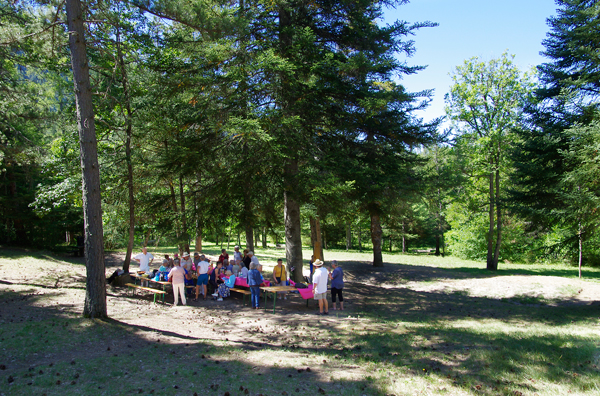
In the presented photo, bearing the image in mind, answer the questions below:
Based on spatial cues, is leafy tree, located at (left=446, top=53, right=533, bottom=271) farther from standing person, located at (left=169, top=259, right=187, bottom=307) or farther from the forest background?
standing person, located at (left=169, top=259, right=187, bottom=307)

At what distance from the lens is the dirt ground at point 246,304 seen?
8844 millimetres

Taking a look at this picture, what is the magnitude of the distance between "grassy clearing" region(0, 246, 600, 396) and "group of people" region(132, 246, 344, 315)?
85 cm

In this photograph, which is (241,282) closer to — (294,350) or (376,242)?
(294,350)

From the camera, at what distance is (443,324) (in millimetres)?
10062

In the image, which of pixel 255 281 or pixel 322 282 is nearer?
pixel 322 282

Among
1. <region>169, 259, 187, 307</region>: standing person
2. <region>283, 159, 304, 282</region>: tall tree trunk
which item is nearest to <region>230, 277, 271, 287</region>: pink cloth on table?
<region>283, 159, 304, 282</region>: tall tree trunk

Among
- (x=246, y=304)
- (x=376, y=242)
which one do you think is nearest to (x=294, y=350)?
(x=246, y=304)

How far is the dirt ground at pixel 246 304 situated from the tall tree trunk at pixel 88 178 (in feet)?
3.53

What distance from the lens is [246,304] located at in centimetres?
1240

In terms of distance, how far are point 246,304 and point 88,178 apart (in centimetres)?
655

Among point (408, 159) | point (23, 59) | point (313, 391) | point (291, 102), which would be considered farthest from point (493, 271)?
point (23, 59)

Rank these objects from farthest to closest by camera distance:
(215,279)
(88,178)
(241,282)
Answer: (215,279) < (241,282) < (88,178)

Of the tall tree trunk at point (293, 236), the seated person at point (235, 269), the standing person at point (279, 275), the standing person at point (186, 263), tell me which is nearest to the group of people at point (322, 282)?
the standing person at point (279, 275)

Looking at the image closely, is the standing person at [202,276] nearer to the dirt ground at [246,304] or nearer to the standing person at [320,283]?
the dirt ground at [246,304]
